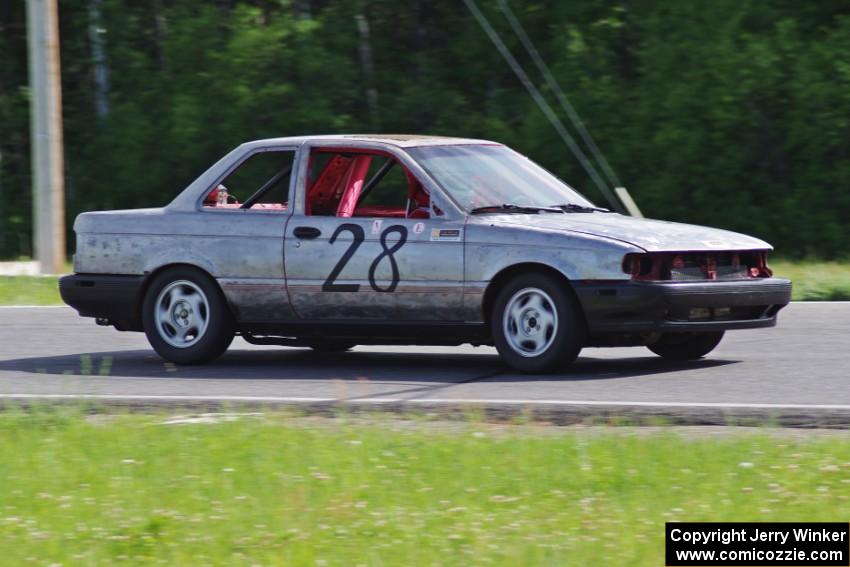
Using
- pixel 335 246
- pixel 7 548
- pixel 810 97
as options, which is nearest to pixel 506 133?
pixel 810 97

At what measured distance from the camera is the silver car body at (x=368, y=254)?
1002 centimetres

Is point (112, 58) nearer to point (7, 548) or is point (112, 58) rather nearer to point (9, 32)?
point (9, 32)

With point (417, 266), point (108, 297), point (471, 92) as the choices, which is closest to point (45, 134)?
point (471, 92)

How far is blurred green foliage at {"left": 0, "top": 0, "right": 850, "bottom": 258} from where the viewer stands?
963 inches

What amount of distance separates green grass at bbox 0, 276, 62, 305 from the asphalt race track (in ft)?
11.8

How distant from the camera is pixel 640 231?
10.1 m

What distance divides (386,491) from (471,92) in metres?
21.4

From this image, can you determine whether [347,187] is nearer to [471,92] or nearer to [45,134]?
[45,134]

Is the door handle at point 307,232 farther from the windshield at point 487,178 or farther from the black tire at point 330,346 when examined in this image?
the black tire at point 330,346

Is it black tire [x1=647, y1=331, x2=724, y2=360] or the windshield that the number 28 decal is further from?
black tire [x1=647, y1=331, x2=724, y2=360]

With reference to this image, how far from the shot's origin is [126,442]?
769 centimetres

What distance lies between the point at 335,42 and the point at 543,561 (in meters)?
22.8

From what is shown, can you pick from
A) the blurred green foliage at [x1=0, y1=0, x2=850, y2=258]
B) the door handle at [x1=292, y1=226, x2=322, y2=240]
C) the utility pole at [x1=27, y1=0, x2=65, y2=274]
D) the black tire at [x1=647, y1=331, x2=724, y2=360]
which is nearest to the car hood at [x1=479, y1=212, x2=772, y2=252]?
the black tire at [x1=647, y1=331, x2=724, y2=360]

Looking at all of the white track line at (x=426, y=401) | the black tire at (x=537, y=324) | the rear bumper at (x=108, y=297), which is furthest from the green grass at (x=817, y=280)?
the white track line at (x=426, y=401)
